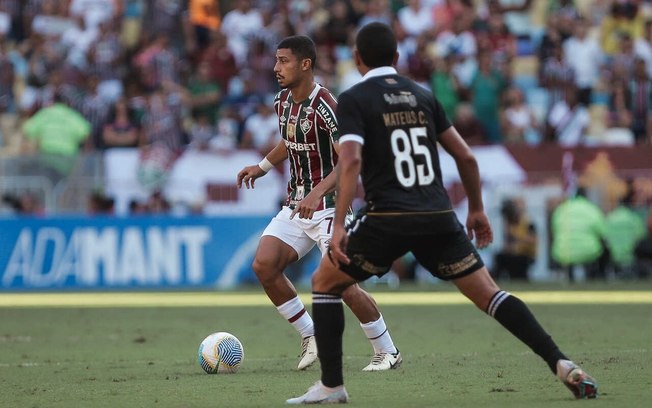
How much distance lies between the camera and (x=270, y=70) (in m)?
24.9

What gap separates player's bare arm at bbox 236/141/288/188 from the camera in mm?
10508

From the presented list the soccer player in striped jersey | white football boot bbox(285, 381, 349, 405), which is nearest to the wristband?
the soccer player in striped jersey

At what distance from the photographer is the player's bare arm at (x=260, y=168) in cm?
1051

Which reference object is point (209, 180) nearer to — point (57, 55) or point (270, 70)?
point (270, 70)

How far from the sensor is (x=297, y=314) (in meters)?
10.5

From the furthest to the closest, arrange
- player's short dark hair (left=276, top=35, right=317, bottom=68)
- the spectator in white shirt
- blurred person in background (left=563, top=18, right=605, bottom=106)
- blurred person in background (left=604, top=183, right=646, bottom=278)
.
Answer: the spectator in white shirt → blurred person in background (left=563, top=18, right=605, bottom=106) → blurred person in background (left=604, top=183, right=646, bottom=278) → player's short dark hair (left=276, top=35, right=317, bottom=68)

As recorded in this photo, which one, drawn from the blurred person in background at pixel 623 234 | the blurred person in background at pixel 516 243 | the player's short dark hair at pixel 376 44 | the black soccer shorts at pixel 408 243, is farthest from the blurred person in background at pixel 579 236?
the player's short dark hair at pixel 376 44

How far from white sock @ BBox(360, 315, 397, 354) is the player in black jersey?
7.59ft

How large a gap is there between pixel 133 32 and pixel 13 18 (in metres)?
2.70

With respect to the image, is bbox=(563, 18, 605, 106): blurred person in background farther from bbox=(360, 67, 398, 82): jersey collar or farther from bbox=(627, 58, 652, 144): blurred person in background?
bbox=(360, 67, 398, 82): jersey collar

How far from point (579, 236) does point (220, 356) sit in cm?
1276

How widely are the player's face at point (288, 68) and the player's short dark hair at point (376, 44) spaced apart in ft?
8.47

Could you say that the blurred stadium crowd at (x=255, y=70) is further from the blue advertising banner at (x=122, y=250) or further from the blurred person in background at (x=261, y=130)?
the blue advertising banner at (x=122, y=250)

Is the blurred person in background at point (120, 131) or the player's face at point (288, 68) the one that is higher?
the player's face at point (288, 68)
